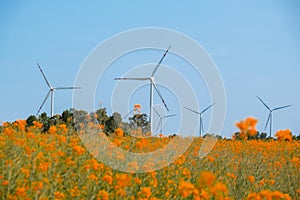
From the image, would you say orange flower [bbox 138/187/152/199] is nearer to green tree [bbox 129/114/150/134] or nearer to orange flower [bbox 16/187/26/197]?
orange flower [bbox 16/187/26/197]

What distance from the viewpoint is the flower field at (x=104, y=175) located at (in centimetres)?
530

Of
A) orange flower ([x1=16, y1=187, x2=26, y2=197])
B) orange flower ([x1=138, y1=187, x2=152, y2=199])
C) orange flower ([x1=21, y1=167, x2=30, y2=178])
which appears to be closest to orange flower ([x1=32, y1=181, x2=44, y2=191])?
orange flower ([x1=16, y1=187, x2=26, y2=197])

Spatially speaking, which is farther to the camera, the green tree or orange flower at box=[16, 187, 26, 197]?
the green tree

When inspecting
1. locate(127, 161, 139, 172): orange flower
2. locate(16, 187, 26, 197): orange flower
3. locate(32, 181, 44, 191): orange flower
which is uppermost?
locate(127, 161, 139, 172): orange flower

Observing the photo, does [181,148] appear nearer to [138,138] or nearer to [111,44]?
[138,138]

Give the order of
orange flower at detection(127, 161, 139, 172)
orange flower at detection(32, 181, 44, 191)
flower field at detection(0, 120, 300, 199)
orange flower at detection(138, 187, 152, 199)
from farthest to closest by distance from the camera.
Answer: orange flower at detection(127, 161, 139, 172), orange flower at detection(138, 187, 152, 199), flower field at detection(0, 120, 300, 199), orange flower at detection(32, 181, 44, 191)

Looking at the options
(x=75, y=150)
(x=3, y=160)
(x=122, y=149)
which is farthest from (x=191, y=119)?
(x=3, y=160)

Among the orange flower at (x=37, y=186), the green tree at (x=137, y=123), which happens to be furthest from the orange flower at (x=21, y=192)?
the green tree at (x=137, y=123)

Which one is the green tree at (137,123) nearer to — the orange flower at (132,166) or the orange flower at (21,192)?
the orange flower at (132,166)

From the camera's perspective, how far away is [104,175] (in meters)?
7.11

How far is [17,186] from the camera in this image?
5.36 m

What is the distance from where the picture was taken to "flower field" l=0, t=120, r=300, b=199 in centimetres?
530

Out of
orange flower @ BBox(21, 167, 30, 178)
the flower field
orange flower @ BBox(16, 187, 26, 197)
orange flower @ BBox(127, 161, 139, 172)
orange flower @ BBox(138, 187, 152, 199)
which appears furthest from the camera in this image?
orange flower @ BBox(127, 161, 139, 172)

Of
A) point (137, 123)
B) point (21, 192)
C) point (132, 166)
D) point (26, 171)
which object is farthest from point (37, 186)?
point (137, 123)
